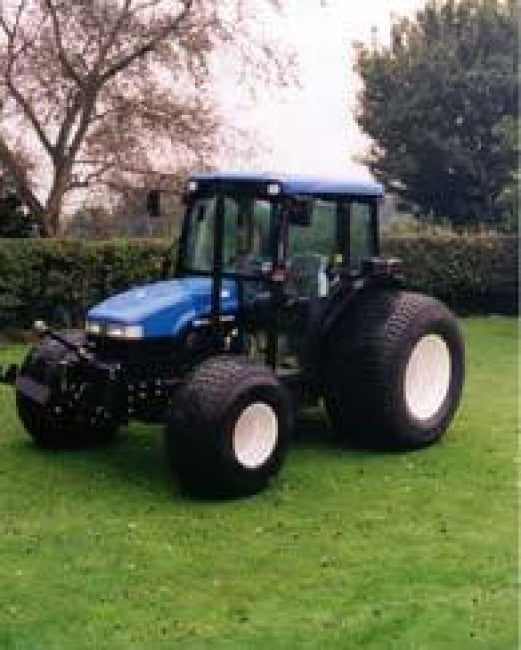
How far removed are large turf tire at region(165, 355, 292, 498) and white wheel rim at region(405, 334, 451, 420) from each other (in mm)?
1550

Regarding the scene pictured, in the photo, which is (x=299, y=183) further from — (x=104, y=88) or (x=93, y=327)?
(x=104, y=88)

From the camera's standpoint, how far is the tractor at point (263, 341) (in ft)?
25.0

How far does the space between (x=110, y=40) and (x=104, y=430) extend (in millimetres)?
9965

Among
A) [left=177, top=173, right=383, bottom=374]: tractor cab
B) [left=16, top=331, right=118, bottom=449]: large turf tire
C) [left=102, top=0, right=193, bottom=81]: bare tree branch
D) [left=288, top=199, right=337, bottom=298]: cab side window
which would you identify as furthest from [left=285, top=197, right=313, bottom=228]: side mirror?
[left=102, top=0, right=193, bottom=81]: bare tree branch

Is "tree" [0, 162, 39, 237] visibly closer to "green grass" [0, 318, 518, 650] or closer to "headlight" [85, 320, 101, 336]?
"green grass" [0, 318, 518, 650]

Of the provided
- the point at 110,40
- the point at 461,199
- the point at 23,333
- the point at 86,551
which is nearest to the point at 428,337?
the point at 86,551

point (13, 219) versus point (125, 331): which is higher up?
point (13, 219)

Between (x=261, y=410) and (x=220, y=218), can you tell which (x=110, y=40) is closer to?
(x=220, y=218)

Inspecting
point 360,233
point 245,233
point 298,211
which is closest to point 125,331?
point 245,233

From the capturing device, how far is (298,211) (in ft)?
26.7

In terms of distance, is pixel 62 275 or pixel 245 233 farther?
pixel 62 275

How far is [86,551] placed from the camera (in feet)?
20.9

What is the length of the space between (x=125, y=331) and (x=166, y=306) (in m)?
0.31

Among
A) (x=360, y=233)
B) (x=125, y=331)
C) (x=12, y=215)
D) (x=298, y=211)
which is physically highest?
(x=12, y=215)
